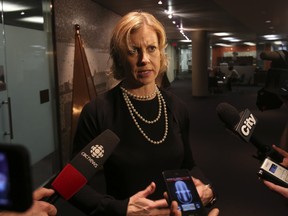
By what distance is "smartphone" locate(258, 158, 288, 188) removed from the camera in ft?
3.19

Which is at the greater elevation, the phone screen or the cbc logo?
the phone screen

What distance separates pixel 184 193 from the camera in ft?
2.83

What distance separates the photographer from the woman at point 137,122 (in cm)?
116

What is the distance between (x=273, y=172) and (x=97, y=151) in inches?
21.0

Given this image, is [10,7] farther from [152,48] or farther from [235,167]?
[235,167]

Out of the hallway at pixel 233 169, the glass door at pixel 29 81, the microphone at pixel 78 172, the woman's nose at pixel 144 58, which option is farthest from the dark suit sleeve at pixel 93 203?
the glass door at pixel 29 81

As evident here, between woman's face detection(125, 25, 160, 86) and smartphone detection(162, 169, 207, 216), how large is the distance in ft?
1.37

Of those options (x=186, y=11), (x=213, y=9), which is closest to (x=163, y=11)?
(x=186, y=11)

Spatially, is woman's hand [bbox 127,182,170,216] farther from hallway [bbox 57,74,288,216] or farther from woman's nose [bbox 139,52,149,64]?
hallway [bbox 57,74,288,216]

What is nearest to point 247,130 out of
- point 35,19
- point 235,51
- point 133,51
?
point 133,51

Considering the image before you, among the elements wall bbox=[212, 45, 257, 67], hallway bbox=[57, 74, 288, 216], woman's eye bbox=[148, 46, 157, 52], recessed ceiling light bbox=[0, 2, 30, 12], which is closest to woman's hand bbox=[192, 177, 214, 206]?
woman's eye bbox=[148, 46, 157, 52]

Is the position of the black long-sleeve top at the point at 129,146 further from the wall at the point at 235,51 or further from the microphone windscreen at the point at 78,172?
the wall at the point at 235,51

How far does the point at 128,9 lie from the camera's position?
18.9 feet

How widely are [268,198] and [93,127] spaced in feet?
8.63
